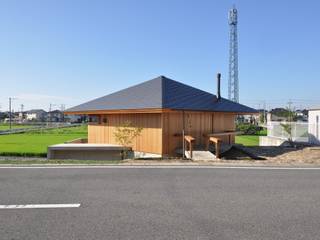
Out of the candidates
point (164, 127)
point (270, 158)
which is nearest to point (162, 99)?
point (164, 127)

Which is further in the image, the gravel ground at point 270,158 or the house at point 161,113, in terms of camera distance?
the house at point 161,113

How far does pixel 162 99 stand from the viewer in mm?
15438

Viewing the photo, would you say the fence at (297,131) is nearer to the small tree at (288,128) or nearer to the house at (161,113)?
the small tree at (288,128)

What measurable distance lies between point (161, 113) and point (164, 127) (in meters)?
0.73

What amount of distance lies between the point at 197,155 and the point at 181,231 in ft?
29.3

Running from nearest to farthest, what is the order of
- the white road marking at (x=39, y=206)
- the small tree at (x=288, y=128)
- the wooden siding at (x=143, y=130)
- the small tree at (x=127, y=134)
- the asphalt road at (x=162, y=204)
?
the asphalt road at (x=162, y=204), the white road marking at (x=39, y=206), the wooden siding at (x=143, y=130), the small tree at (x=127, y=134), the small tree at (x=288, y=128)

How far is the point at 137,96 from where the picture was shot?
17.8m

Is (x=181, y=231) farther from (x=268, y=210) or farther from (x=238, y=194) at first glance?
(x=238, y=194)

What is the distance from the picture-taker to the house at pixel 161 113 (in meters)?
15.3

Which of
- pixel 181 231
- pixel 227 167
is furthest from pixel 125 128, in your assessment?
pixel 181 231

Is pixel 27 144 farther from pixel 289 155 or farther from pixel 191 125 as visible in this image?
pixel 289 155

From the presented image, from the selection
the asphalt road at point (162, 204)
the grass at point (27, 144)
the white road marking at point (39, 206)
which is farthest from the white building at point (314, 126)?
the white road marking at point (39, 206)

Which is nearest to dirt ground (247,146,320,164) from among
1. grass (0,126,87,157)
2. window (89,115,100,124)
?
window (89,115,100,124)

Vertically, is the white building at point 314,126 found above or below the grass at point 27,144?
above
